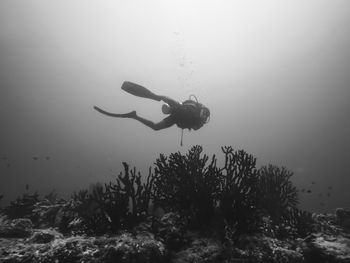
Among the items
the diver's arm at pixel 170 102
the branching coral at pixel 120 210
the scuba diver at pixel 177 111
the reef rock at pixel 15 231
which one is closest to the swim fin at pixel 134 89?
the scuba diver at pixel 177 111

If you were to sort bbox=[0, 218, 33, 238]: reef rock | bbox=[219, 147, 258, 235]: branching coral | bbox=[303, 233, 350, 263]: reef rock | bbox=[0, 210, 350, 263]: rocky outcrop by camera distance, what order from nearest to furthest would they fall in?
1. bbox=[0, 210, 350, 263]: rocky outcrop
2. bbox=[303, 233, 350, 263]: reef rock
3. bbox=[219, 147, 258, 235]: branching coral
4. bbox=[0, 218, 33, 238]: reef rock

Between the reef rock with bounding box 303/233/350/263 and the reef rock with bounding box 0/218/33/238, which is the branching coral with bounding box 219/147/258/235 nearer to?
the reef rock with bounding box 303/233/350/263

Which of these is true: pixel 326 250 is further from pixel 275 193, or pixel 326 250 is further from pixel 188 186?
pixel 275 193

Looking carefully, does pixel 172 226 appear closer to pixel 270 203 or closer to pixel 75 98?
pixel 270 203

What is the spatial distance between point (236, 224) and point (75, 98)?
104m


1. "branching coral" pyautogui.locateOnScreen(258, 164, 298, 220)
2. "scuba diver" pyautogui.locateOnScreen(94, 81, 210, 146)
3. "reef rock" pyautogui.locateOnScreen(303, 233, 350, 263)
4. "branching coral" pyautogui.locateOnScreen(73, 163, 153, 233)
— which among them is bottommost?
"reef rock" pyautogui.locateOnScreen(303, 233, 350, 263)

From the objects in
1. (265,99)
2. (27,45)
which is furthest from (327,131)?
(27,45)

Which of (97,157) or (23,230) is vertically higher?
(97,157)

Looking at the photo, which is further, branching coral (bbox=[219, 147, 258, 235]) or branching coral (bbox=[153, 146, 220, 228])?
branching coral (bbox=[153, 146, 220, 228])

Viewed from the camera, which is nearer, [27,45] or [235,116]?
[27,45]

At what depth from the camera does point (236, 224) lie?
394 cm

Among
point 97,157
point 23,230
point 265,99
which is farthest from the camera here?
point 97,157

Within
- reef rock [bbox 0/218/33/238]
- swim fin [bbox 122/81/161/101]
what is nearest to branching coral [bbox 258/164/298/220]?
swim fin [bbox 122/81/161/101]

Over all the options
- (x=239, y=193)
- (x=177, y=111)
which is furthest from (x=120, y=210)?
(x=177, y=111)
